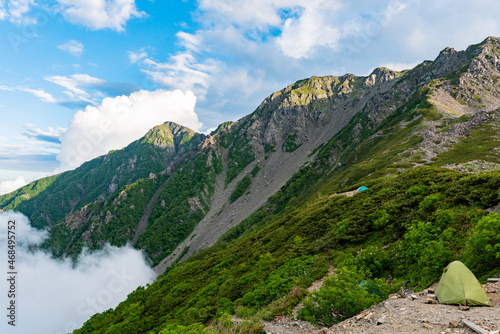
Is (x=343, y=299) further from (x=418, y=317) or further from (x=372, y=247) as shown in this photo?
(x=372, y=247)

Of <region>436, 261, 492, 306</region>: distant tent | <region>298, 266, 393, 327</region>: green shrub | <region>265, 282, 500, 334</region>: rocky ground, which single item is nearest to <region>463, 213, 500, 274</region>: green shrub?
<region>265, 282, 500, 334</region>: rocky ground

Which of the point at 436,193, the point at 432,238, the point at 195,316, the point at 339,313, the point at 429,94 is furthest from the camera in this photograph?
the point at 429,94

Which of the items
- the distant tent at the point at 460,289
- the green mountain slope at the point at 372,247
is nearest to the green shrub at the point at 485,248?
the green mountain slope at the point at 372,247

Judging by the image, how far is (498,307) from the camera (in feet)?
35.6

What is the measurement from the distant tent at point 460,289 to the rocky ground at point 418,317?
374 millimetres

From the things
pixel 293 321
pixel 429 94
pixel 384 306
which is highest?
pixel 429 94

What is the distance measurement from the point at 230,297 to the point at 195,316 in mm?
4788

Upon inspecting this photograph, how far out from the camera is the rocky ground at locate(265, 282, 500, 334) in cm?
1006

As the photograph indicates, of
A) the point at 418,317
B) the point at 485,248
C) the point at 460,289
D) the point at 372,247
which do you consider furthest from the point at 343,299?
the point at 372,247

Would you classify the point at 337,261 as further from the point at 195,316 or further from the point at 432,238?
the point at 195,316

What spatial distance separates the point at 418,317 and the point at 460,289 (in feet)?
9.35

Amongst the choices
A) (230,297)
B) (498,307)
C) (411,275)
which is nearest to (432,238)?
(411,275)

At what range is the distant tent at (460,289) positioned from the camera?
11461 mm

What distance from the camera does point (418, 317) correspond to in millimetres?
11484
